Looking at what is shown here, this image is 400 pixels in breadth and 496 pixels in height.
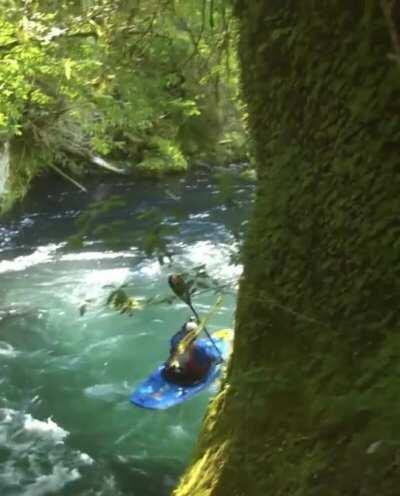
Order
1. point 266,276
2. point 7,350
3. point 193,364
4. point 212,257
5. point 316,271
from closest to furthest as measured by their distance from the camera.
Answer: point 316,271, point 266,276, point 193,364, point 7,350, point 212,257

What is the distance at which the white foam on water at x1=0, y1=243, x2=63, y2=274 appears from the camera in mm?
9922

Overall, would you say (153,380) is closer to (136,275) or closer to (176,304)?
(176,304)

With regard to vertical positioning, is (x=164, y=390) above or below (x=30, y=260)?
above

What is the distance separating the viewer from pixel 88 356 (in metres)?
7.18

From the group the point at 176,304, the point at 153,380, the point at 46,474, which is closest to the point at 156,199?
the point at 176,304

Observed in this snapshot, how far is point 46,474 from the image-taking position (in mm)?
5156

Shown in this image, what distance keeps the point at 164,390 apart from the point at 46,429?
104 centimetres

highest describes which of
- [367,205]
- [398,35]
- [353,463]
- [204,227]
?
[398,35]

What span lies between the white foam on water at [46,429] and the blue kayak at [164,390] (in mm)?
646

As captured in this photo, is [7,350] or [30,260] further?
[30,260]

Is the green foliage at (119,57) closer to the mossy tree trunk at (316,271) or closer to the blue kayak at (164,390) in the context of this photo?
the mossy tree trunk at (316,271)

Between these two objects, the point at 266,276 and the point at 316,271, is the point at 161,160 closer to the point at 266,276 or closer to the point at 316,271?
the point at 266,276

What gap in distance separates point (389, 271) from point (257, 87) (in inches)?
35.2

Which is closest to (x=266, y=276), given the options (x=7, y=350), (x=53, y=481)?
(x=53, y=481)
